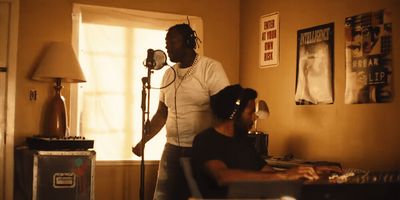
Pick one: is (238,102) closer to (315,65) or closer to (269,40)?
(315,65)

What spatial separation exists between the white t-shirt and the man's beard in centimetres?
43

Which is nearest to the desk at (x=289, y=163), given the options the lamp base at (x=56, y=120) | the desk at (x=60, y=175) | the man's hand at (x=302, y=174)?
the man's hand at (x=302, y=174)

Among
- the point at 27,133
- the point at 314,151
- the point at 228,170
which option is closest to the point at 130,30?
the point at 27,133

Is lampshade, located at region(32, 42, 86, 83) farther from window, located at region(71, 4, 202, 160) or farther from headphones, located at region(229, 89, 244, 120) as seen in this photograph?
headphones, located at region(229, 89, 244, 120)

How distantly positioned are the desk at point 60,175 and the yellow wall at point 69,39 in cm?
63

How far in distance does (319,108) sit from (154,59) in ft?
4.39

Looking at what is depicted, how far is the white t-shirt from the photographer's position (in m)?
3.23

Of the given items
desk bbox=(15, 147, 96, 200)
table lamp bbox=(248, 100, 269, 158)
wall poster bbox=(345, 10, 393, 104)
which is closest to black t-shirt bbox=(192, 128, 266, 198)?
wall poster bbox=(345, 10, 393, 104)

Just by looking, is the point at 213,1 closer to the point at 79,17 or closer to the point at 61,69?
the point at 79,17

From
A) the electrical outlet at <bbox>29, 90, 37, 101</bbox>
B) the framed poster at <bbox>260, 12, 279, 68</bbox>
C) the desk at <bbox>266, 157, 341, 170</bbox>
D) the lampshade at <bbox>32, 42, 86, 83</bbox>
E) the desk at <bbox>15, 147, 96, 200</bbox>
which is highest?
the framed poster at <bbox>260, 12, 279, 68</bbox>

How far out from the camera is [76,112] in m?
4.47

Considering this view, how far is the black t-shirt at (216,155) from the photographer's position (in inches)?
99.5

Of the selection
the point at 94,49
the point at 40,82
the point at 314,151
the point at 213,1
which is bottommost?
the point at 314,151

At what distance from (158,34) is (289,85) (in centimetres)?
131
